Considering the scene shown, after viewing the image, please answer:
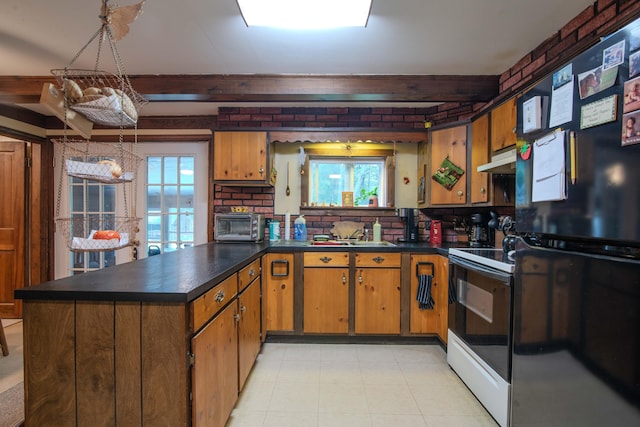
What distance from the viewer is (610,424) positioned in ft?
2.94

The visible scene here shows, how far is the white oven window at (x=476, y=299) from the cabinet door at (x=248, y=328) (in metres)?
1.48

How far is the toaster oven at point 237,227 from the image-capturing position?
284 cm

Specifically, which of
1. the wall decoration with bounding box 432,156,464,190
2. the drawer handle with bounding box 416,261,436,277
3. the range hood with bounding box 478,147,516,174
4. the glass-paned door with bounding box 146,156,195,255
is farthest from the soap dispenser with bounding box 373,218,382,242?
the glass-paned door with bounding box 146,156,195,255

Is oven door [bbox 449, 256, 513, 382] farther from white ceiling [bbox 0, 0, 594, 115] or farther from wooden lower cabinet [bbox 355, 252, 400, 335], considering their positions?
white ceiling [bbox 0, 0, 594, 115]

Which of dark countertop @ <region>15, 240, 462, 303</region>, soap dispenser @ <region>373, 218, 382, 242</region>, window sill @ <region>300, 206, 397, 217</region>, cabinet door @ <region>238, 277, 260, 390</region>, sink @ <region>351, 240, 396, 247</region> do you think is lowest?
cabinet door @ <region>238, 277, 260, 390</region>

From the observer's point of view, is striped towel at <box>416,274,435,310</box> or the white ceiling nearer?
the white ceiling

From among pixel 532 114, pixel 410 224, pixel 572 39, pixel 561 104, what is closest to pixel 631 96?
pixel 561 104

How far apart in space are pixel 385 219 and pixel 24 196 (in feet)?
13.4

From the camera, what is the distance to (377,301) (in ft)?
8.57

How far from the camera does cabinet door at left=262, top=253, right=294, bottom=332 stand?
8.58 ft

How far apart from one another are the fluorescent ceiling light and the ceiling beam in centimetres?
63

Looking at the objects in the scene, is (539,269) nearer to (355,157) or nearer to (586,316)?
(586,316)

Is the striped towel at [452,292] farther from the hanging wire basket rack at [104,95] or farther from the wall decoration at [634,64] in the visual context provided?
the hanging wire basket rack at [104,95]

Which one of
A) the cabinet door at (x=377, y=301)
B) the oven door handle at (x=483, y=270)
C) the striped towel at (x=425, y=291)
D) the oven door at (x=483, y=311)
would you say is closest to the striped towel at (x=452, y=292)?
the oven door at (x=483, y=311)
